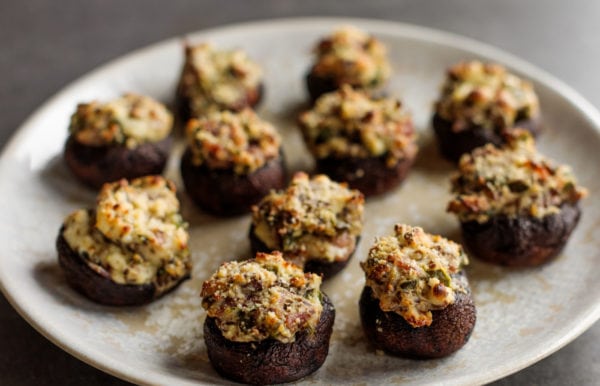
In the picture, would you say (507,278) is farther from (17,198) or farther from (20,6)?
(20,6)

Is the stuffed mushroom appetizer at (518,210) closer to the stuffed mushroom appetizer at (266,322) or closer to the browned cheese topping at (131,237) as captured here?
the stuffed mushroom appetizer at (266,322)

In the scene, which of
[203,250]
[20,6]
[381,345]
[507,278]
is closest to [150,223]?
[203,250]

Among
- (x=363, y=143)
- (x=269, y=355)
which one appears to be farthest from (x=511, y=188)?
(x=269, y=355)

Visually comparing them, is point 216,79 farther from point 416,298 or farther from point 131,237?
point 416,298

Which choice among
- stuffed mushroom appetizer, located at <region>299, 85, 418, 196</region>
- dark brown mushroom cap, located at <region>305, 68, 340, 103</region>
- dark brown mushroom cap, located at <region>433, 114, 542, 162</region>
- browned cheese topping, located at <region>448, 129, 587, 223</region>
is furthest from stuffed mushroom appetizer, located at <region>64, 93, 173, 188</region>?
browned cheese topping, located at <region>448, 129, 587, 223</region>

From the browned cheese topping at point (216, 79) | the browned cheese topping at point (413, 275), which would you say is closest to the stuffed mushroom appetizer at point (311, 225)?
the browned cheese topping at point (413, 275)

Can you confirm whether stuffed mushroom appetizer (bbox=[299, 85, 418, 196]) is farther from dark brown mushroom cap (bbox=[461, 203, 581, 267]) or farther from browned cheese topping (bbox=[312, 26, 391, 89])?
dark brown mushroom cap (bbox=[461, 203, 581, 267])

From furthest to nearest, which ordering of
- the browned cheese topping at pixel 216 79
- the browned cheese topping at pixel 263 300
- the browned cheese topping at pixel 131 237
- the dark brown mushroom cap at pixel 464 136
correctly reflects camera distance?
the browned cheese topping at pixel 216 79
the dark brown mushroom cap at pixel 464 136
the browned cheese topping at pixel 131 237
the browned cheese topping at pixel 263 300
